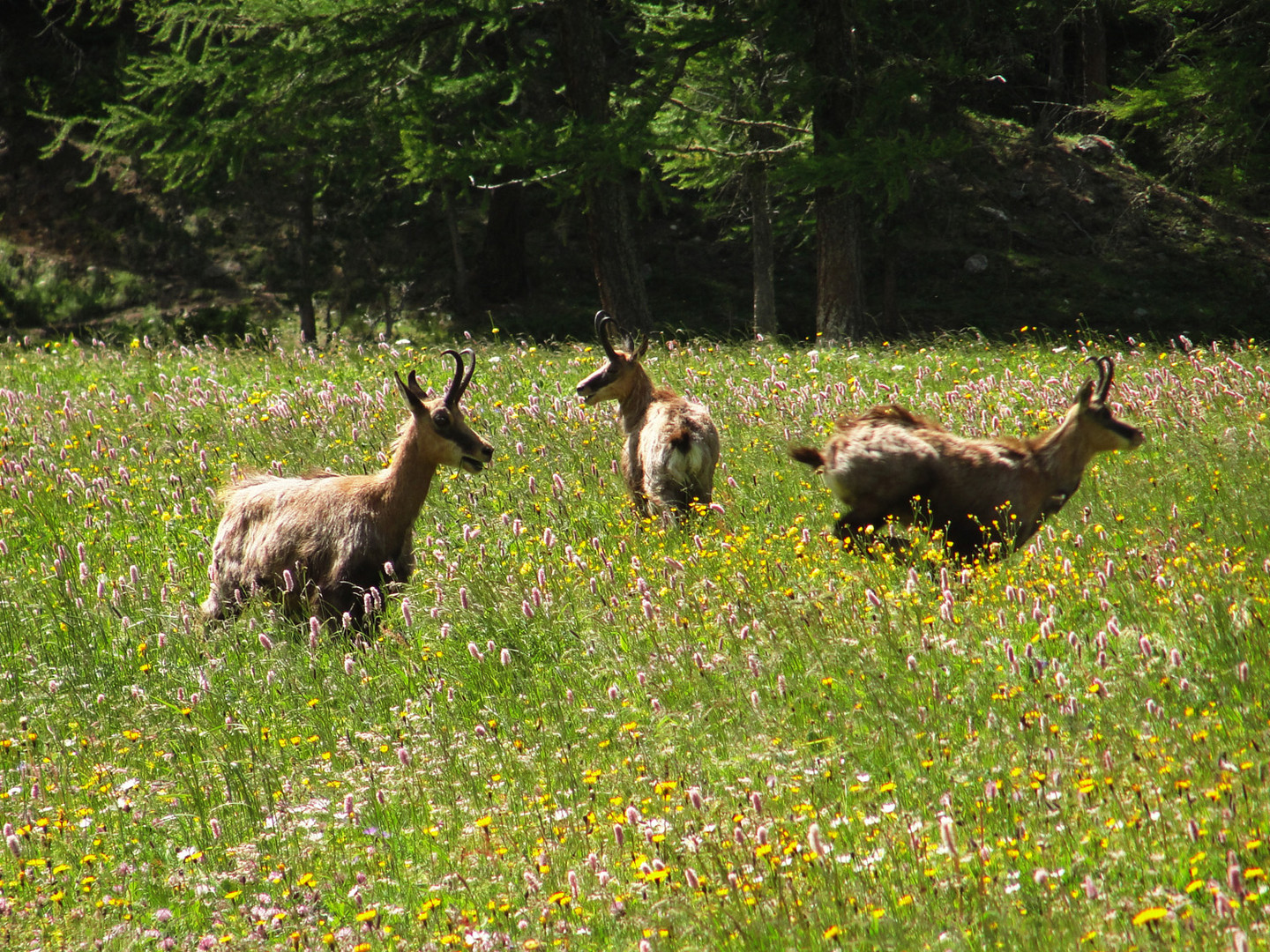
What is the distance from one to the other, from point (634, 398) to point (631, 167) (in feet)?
25.9

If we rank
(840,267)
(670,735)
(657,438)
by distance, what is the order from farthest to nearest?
(840,267) < (657,438) < (670,735)

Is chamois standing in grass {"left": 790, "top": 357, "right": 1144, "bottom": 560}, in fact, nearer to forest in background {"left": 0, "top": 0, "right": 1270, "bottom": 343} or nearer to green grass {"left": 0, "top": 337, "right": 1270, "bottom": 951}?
green grass {"left": 0, "top": 337, "right": 1270, "bottom": 951}

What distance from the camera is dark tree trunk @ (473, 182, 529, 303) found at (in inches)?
1061

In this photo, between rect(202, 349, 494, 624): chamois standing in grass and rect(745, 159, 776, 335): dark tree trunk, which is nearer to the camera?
rect(202, 349, 494, 624): chamois standing in grass

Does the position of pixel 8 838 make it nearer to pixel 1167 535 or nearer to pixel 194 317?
pixel 1167 535

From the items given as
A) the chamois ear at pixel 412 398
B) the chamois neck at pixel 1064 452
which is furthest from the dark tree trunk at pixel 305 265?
the chamois neck at pixel 1064 452

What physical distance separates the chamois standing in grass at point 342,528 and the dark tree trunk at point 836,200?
38.7 ft

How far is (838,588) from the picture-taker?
710 cm

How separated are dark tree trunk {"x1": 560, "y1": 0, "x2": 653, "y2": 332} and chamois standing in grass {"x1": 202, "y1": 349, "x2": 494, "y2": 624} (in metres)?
10.5

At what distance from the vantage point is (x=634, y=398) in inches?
416

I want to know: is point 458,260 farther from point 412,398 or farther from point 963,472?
point 963,472

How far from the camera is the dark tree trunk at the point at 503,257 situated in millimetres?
26938

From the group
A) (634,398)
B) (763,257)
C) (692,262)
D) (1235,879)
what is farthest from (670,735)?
(692,262)

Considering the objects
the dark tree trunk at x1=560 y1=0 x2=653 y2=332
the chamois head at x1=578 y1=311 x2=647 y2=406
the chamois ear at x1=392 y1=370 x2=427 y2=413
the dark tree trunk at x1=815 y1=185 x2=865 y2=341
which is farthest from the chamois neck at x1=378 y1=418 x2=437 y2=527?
the dark tree trunk at x1=815 y1=185 x2=865 y2=341
